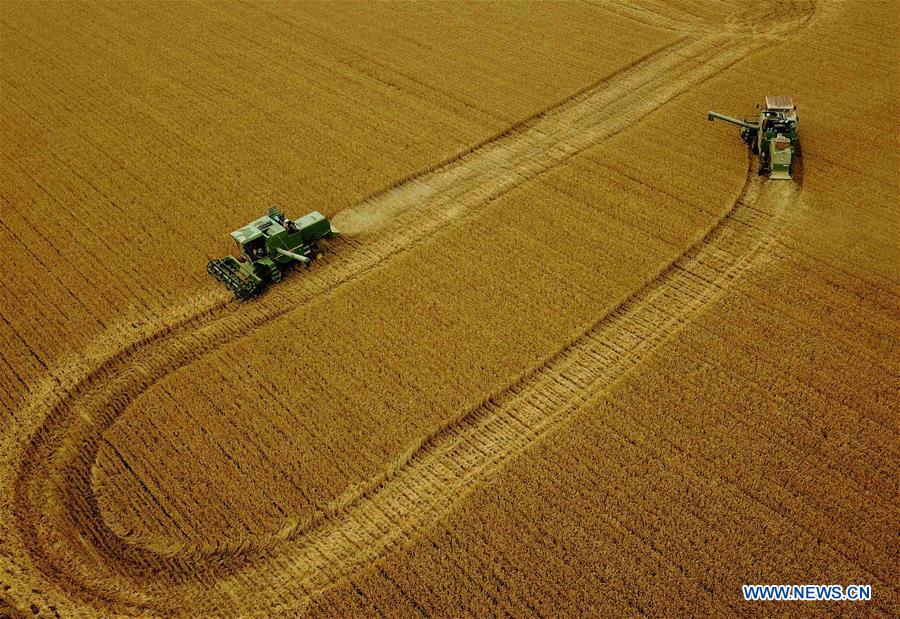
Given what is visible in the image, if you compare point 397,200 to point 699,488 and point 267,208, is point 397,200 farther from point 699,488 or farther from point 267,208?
point 699,488

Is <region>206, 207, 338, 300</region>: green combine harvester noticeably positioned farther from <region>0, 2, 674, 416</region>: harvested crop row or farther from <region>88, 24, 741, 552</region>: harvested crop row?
<region>88, 24, 741, 552</region>: harvested crop row

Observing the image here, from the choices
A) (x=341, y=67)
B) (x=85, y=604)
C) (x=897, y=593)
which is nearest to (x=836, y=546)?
(x=897, y=593)

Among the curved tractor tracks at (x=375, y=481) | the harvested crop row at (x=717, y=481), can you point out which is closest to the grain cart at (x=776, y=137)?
the curved tractor tracks at (x=375, y=481)

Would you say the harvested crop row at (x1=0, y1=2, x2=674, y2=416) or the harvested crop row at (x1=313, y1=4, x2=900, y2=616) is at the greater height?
the harvested crop row at (x1=0, y1=2, x2=674, y2=416)

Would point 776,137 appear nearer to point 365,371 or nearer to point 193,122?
point 365,371

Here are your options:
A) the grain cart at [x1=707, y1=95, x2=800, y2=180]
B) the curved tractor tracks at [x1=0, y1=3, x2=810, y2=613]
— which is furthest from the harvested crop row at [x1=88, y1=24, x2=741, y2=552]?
the grain cart at [x1=707, y1=95, x2=800, y2=180]

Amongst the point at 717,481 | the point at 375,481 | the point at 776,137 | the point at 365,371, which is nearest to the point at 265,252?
the point at 365,371
